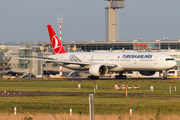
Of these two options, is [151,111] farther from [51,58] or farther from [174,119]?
[51,58]

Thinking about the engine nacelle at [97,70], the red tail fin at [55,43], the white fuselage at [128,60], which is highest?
the red tail fin at [55,43]

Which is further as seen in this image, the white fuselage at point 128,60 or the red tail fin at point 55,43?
the red tail fin at point 55,43

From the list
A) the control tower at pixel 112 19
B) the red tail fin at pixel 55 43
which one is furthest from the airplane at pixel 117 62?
A: the control tower at pixel 112 19

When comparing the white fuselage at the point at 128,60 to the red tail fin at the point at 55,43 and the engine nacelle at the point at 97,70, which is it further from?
the red tail fin at the point at 55,43

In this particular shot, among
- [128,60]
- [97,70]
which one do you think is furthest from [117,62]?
[97,70]

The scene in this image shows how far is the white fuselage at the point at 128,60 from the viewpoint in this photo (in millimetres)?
60281

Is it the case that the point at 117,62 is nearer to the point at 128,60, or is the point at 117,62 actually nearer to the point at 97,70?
the point at 128,60

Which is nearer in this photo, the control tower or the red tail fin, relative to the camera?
the red tail fin

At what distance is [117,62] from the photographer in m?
64.0

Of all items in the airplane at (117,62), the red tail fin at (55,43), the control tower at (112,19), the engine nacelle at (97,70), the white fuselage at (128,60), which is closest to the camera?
the white fuselage at (128,60)

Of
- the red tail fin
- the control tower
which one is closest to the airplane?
the red tail fin

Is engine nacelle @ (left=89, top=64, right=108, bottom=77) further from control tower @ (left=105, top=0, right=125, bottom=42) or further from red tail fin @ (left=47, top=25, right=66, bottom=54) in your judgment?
control tower @ (left=105, top=0, right=125, bottom=42)

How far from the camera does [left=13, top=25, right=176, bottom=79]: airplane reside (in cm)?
6051

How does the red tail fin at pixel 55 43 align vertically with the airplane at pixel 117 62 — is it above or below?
above
